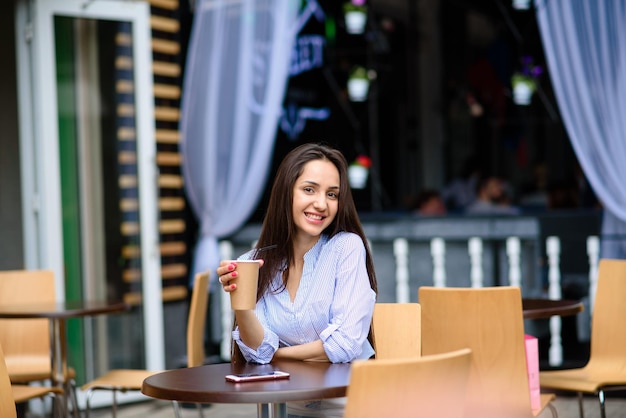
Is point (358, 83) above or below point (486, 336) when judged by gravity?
above

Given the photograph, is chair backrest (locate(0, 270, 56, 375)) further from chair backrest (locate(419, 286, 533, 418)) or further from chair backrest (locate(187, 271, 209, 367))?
chair backrest (locate(419, 286, 533, 418))

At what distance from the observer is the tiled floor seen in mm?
5305

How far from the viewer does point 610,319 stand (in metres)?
4.19

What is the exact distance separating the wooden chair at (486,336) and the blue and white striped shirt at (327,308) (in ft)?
1.43

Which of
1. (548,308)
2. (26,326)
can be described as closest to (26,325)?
(26,326)

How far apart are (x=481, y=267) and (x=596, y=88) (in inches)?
51.7

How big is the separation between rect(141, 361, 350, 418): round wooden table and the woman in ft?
0.22

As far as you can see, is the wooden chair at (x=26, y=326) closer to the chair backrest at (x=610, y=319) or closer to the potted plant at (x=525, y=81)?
the chair backrest at (x=610, y=319)

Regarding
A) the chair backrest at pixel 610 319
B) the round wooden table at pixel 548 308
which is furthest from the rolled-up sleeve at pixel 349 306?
the chair backrest at pixel 610 319

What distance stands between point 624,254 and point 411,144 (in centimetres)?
586

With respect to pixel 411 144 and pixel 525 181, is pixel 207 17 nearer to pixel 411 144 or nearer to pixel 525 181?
pixel 411 144

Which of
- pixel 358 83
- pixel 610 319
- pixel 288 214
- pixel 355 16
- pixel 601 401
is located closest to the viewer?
pixel 288 214

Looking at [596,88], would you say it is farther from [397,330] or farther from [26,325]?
[26,325]

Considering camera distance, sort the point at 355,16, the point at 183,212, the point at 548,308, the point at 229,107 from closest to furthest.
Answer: the point at 548,308, the point at 229,107, the point at 183,212, the point at 355,16
